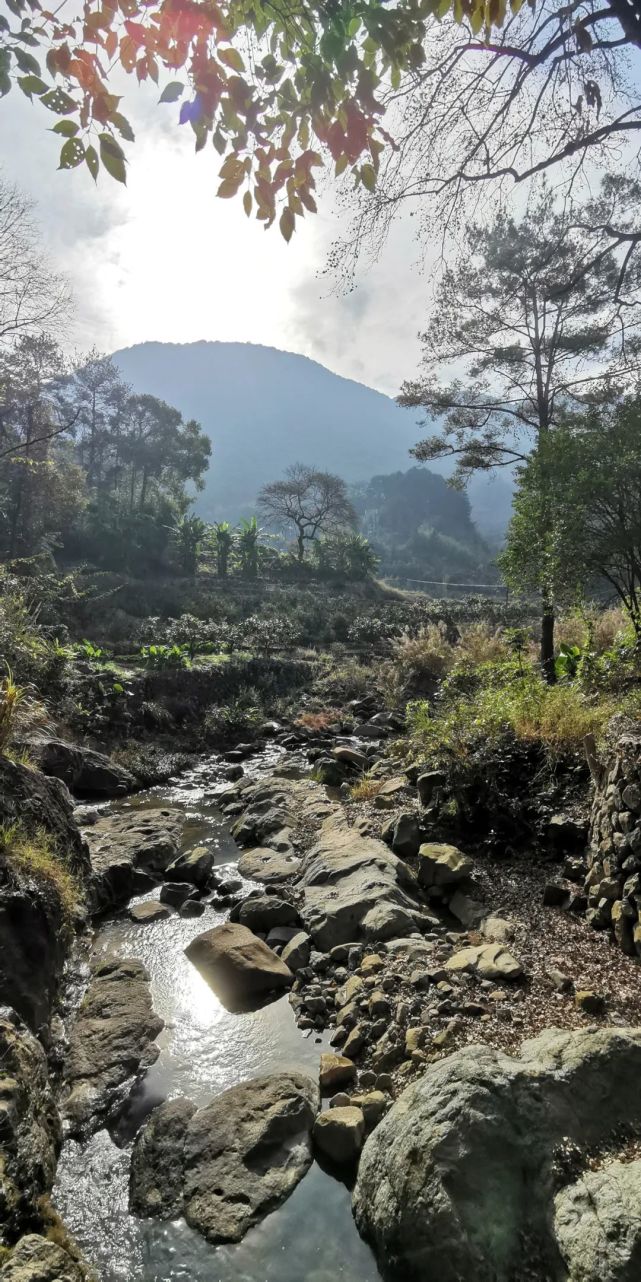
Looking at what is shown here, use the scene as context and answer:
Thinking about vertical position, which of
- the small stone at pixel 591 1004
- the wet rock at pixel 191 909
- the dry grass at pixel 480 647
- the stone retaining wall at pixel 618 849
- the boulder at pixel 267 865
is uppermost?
the dry grass at pixel 480 647

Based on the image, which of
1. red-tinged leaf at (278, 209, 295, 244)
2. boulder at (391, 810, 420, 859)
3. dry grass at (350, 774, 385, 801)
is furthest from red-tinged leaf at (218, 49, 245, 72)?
dry grass at (350, 774, 385, 801)

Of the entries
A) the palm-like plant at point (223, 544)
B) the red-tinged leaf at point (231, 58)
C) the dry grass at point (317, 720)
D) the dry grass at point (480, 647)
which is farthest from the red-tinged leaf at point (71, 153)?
the palm-like plant at point (223, 544)

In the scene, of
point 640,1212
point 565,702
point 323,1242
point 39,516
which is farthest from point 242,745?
point 39,516

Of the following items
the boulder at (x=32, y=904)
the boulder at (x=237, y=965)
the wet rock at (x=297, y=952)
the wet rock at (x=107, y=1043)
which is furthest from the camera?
the wet rock at (x=297, y=952)

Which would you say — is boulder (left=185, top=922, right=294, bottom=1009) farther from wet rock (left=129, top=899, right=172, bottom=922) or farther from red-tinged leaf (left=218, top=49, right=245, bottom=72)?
red-tinged leaf (left=218, top=49, right=245, bottom=72)

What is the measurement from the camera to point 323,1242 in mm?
2492

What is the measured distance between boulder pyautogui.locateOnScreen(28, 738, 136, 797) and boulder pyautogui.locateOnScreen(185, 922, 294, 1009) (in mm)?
3603

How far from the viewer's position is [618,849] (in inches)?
154

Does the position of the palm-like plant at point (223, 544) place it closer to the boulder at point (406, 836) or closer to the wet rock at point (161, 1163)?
the boulder at point (406, 836)

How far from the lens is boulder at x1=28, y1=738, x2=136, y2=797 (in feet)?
24.7

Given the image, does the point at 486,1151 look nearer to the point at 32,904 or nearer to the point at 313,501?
the point at 32,904

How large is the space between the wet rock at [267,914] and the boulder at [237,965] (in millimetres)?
242

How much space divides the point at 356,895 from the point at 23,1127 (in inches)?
104

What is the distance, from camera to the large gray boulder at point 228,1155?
2637 millimetres
